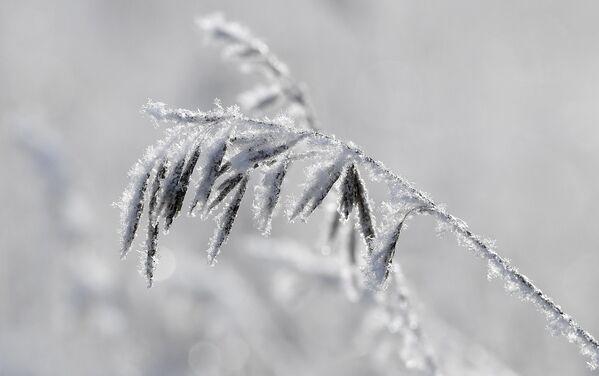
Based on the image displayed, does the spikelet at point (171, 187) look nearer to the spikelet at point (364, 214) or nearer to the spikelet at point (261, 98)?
the spikelet at point (364, 214)

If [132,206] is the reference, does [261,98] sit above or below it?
above

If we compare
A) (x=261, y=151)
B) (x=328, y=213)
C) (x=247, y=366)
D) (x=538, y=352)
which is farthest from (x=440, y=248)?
(x=261, y=151)

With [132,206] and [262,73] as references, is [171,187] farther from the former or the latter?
[262,73]

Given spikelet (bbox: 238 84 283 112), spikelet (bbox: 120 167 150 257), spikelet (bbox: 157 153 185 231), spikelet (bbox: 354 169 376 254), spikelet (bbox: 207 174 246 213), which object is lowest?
spikelet (bbox: 120 167 150 257)

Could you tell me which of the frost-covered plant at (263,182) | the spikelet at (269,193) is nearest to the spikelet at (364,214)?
the frost-covered plant at (263,182)

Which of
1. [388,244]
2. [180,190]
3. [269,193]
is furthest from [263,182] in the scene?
[388,244]

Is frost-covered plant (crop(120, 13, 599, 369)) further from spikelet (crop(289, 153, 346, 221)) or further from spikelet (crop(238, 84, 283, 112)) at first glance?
spikelet (crop(238, 84, 283, 112))

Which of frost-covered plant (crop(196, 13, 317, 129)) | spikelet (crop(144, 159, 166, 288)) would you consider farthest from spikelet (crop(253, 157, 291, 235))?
frost-covered plant (crop(196, 13, 317, 129))
